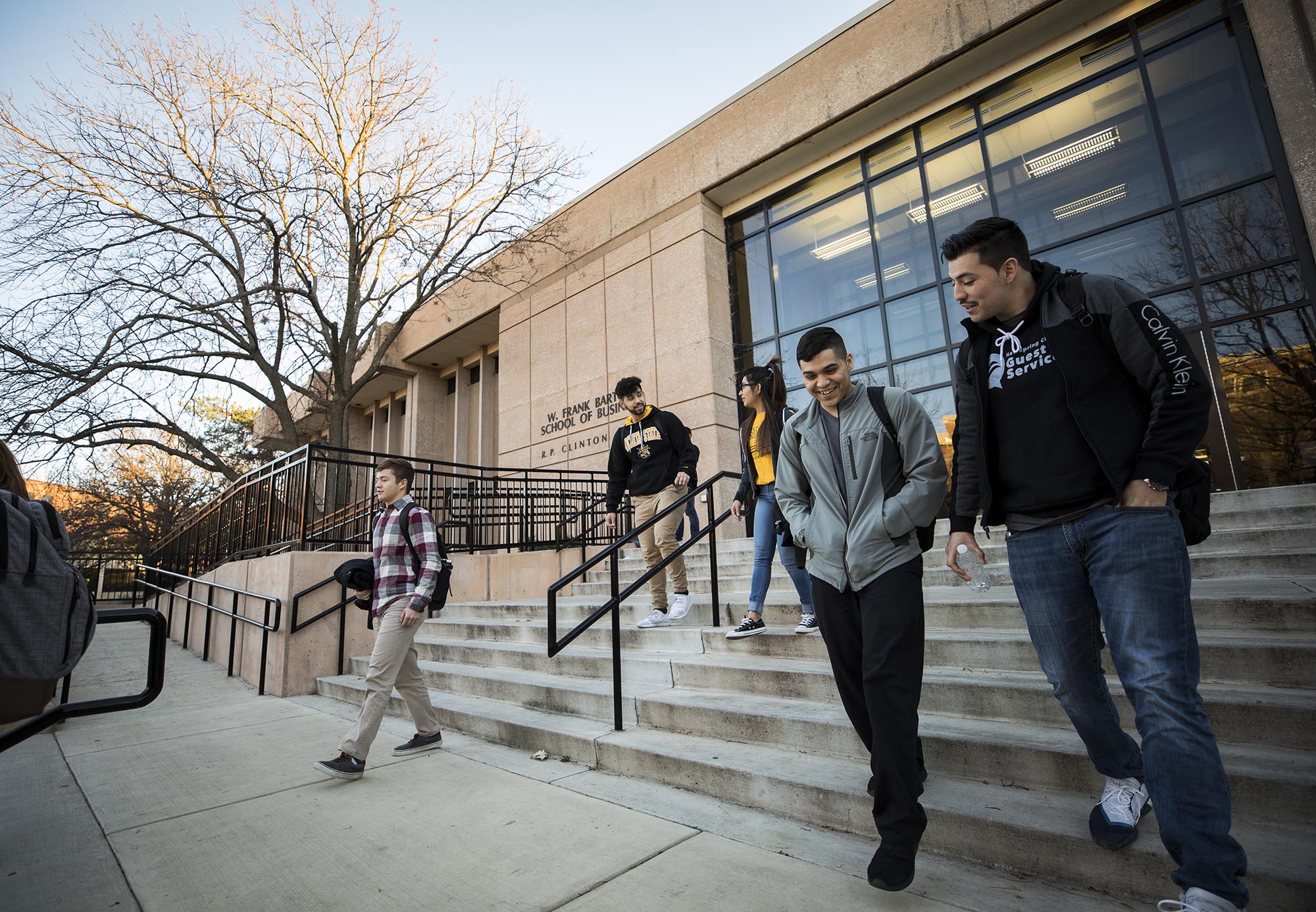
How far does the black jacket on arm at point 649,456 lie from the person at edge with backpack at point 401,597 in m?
1.75

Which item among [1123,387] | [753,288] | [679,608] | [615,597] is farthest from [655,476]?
[753,288]

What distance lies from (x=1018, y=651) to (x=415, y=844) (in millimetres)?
2942

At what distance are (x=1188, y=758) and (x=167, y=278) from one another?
→ 684 inches

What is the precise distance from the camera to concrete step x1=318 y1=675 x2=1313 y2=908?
190 cm

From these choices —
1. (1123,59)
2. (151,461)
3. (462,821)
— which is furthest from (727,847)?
(151,461)

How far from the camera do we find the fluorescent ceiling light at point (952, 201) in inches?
361

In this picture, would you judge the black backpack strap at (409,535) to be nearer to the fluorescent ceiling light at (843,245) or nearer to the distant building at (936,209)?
the distant building at (936,209)

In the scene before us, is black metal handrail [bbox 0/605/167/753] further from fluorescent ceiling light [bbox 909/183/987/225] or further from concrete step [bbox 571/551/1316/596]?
fluorescent ceiling light [bbox 909/183/987/225]

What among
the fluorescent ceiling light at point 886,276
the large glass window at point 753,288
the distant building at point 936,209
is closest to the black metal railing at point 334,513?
the distant building at point 936,209

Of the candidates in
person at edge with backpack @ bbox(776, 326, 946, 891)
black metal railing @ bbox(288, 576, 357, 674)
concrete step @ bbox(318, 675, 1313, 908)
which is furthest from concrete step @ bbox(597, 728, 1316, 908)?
black metal railing @ bbox(288, 576, 357, 674)

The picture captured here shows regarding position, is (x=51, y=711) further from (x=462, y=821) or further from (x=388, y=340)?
(x=388, y=340)

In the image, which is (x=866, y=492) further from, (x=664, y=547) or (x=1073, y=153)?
(x=1073, y=153)

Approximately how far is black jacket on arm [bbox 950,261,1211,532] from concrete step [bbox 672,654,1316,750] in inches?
44.4

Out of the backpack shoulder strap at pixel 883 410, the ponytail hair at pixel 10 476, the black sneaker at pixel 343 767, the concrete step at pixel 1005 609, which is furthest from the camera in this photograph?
the black sneaker at pixel 343 767
